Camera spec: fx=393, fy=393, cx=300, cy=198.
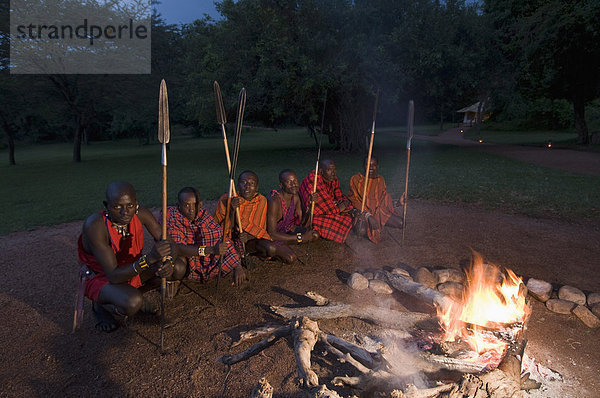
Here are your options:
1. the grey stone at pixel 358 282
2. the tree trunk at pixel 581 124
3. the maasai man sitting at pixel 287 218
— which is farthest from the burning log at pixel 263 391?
the tree trunk at pixel 581 124

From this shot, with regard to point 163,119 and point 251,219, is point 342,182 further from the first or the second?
point 163,119

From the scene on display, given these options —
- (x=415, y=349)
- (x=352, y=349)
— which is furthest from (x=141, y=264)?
(x=415, y=349)

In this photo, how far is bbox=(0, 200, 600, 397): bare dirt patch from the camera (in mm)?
2826

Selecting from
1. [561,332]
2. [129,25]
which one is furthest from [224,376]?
[129,25]

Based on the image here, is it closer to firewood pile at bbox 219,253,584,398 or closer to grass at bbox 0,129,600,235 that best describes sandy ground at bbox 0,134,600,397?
firewood pile at bbox 219,253,584,398

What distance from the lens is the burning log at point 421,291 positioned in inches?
138

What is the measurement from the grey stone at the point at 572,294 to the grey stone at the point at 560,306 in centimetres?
9

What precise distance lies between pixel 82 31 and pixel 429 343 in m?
19.8

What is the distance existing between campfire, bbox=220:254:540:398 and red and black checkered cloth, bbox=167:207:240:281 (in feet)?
3.43

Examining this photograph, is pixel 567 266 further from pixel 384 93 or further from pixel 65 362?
pixel 384 93

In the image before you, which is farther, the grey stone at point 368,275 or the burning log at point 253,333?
the grey stone at point 368,275

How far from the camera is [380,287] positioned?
4.19m

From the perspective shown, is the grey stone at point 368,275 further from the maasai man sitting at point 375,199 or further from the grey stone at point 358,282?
the maasai man sitting at point 375,199

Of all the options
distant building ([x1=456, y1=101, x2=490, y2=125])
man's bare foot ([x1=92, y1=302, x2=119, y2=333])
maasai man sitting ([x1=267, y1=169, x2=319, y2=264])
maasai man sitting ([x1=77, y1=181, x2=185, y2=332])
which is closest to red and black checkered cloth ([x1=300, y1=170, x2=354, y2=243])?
maasai man sitting ([x1=267, y1=169, x2=319, y2=264])
